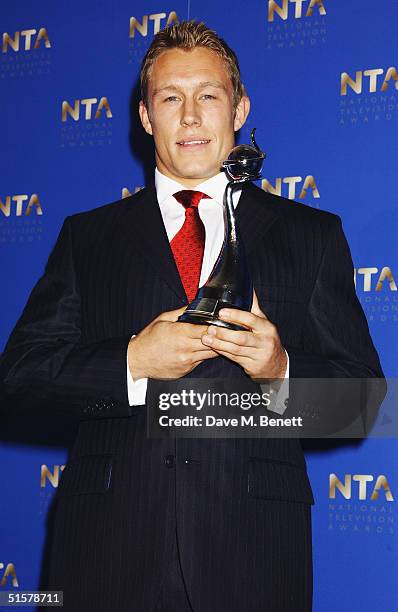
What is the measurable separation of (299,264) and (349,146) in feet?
2.85

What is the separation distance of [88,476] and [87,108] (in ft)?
5.22

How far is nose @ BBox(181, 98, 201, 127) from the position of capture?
1765 millimetres

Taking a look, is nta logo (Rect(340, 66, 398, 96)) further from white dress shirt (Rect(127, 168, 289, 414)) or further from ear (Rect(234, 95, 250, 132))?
white dress shirt (Rect(127, 168, 289, 414))

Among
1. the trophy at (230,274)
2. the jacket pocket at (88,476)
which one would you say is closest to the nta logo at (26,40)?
the trophy at (230,274)

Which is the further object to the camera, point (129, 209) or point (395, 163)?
point (395, 163)

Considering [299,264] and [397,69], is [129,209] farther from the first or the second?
[397,69]

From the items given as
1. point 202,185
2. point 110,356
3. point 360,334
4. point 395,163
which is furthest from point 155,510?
point 395,163

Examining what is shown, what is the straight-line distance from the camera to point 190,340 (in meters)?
1.42

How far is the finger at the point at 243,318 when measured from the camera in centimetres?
136

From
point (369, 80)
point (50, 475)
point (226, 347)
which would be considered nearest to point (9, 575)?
point (50, 475)

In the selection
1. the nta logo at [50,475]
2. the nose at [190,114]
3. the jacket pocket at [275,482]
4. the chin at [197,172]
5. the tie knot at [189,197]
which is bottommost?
the nta logo at [50,475]

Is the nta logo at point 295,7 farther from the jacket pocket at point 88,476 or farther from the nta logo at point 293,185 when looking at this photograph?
the jacket pocket at point 88,476

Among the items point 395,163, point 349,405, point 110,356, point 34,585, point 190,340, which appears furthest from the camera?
point 34,585

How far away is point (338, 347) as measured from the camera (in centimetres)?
169
